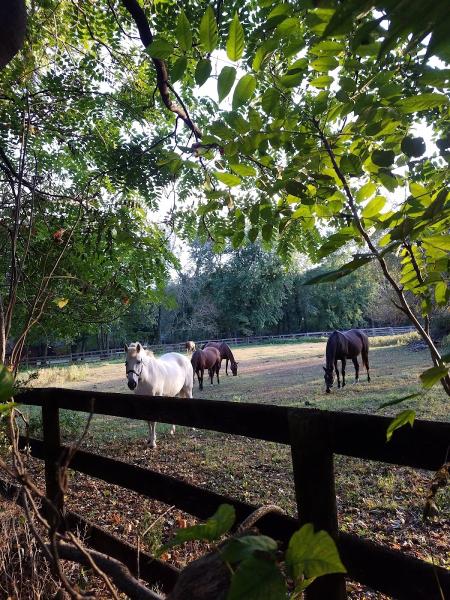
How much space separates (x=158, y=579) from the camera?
216 cm

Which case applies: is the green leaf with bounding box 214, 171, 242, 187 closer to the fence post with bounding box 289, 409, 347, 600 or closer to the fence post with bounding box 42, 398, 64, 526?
the fence post with bounding box 289, 409, 347, 600

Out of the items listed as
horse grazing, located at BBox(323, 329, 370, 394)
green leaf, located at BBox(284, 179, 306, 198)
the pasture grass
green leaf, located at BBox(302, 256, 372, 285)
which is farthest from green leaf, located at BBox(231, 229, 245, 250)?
horse grazing, located at BBox(323, 329, 370, 394)

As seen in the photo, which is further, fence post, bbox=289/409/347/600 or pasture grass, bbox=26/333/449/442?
pasture grass, bbox=26/333/449/442

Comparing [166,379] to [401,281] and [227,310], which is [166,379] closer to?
[401,281]

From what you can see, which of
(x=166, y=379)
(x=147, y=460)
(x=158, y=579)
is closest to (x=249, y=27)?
(x=158, y=579)

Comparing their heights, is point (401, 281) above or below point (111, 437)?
above

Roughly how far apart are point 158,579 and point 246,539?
1.96 m

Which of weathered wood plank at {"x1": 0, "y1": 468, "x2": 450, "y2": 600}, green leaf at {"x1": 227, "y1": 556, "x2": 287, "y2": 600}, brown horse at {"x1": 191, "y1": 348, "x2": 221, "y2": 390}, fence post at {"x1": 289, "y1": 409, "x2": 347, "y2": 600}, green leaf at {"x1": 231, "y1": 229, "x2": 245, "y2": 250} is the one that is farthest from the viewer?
brown horse at {"x1": 191, "y1": 348, "x2": 221, "y2": 390}

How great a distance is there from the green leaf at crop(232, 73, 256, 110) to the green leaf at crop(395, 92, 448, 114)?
0.33 m

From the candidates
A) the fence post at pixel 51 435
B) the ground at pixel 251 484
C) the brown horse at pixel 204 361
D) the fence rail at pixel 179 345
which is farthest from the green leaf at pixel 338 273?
the fence rail at pixel 179 345

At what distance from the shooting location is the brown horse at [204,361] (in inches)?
600

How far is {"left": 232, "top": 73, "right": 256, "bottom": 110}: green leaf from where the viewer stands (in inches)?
39.1

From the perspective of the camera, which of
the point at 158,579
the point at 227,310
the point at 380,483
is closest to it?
the point at 158,579

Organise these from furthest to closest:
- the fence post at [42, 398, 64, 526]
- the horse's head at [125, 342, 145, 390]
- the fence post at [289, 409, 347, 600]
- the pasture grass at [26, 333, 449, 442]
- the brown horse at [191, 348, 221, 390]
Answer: the brown horse at [191, 348, 221, 390] → the pasture grass at [26, 333, 449, 442] → the horse's head at [125, 342, 145, 390] → the fence post at [42, 398, 64, 526] → the fence post at [289, 409, 347, 600]
